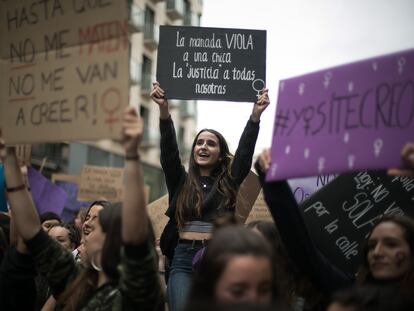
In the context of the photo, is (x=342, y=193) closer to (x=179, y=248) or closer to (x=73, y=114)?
(x=179, y=248)

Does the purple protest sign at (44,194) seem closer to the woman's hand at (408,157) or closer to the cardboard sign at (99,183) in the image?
the cardboard sign at (99,183)

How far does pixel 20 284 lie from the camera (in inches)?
117

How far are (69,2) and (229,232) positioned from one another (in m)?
1.54

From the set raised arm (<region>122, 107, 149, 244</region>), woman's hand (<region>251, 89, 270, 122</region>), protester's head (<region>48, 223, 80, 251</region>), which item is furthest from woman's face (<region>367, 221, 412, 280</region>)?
protester's head (<region>48, 223, 80, 251</region>)

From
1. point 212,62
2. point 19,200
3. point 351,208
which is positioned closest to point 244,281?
point 19,200

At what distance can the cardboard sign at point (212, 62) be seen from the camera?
4.65 meters

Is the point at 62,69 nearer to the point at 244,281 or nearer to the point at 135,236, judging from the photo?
the point at 135,236

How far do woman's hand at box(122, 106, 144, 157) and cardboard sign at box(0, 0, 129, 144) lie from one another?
0.10m

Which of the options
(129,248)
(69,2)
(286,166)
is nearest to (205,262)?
(129,248)

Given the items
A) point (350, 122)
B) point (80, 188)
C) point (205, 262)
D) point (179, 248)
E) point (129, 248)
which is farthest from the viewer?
point (80, 188)

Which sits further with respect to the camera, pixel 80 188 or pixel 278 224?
pixel 80 188

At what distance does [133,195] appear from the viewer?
247 centimetres

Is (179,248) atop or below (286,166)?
below

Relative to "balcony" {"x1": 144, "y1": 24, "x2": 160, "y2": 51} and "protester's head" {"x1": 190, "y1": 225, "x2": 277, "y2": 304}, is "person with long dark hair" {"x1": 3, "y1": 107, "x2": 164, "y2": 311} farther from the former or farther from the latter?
"balcony" {"x1": 144, "y1": 24, "x2": 160, "y2": 51}
